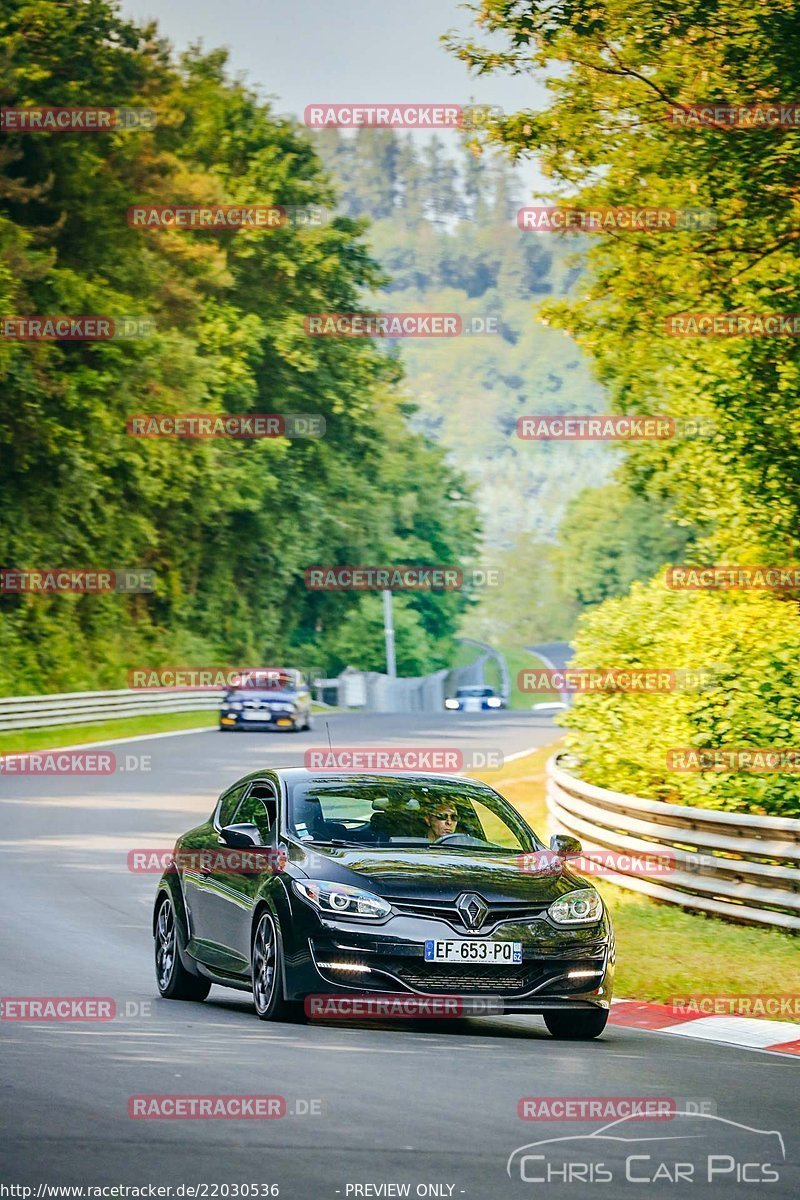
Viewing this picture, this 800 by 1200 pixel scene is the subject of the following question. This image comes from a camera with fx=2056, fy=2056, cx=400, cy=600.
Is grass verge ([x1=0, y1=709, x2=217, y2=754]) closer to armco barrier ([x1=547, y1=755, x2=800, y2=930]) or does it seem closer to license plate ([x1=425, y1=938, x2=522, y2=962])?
armco barrier ([x1=547, y1=755, x2=800, y2=930])

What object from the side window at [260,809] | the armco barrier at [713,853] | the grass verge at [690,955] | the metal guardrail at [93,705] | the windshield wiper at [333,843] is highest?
the side window at [260,809]

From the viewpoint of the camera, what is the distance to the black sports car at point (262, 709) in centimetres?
4878

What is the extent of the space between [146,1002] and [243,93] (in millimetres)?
67224

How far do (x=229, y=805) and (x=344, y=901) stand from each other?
2.35 m

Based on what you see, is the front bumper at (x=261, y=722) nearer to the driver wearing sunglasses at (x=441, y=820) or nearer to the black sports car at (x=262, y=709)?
the black sports car at (x=262, y=709)

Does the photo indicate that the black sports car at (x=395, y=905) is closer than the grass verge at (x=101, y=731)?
Yes

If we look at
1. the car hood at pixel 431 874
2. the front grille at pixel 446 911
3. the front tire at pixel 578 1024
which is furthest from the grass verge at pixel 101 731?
the front grille at pixel 446 911

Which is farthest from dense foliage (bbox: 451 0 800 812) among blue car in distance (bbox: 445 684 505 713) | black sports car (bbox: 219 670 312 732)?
blue car in distance (bbox: 445 684 505 713)

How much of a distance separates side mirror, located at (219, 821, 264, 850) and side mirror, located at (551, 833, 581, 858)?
1659 millimetres

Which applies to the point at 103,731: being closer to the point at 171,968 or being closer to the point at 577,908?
the point at 171,968

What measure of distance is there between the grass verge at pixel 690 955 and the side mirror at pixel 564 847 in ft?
6.45

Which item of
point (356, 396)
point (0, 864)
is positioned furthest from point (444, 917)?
point (356, 396)

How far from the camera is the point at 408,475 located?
104375 mm

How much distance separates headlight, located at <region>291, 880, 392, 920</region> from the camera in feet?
34.6
